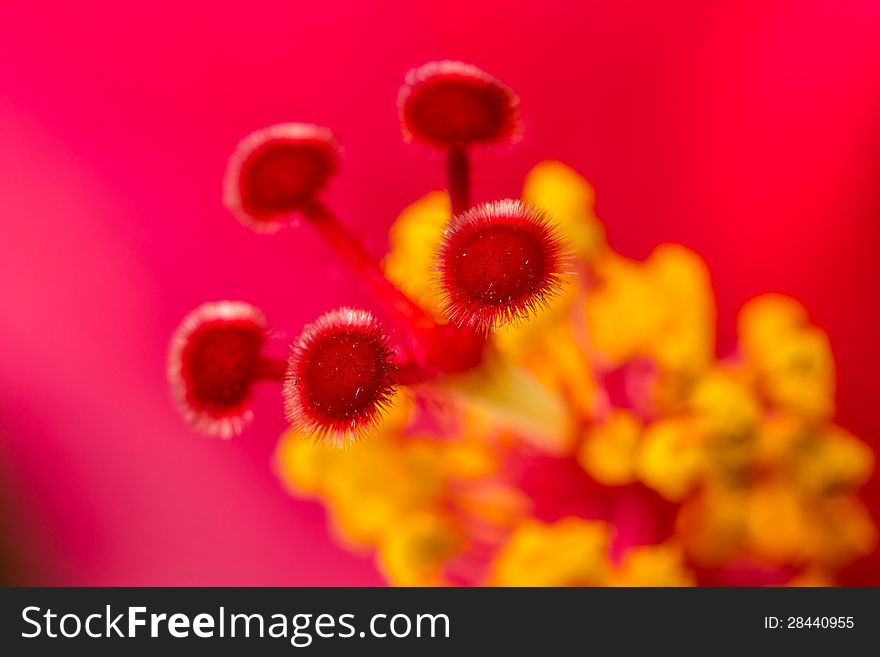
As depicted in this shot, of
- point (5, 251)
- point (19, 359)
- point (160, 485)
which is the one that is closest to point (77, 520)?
point (160, 485)

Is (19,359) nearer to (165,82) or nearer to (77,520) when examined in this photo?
(77,520)

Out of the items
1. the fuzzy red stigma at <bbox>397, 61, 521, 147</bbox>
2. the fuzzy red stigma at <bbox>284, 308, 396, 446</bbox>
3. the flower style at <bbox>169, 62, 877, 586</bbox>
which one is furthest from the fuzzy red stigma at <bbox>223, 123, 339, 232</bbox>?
the fuzzy red stigma at <bbox>284, 308, 396, 446</bbox>

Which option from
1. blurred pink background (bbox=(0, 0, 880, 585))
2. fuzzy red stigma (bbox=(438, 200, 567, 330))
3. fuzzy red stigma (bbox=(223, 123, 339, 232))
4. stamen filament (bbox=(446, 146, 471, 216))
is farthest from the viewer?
blurred pink background (bbox=(0, 0, 880, 585))

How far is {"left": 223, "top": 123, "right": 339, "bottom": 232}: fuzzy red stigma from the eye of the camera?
1.20 m

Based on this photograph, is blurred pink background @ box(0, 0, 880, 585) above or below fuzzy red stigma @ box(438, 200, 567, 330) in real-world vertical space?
above

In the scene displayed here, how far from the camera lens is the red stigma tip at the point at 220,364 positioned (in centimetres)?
111

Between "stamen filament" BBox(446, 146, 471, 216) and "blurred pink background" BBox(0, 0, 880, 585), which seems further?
"blurred pink background" BBox(0, 0, 880, 585)

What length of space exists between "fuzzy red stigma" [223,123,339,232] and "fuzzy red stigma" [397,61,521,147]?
0.10m

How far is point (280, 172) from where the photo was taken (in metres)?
1.21

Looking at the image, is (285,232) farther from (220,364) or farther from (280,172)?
(220,364)

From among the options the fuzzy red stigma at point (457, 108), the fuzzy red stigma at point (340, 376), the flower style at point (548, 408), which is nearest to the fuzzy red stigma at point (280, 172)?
the flower style at point (548, 408)

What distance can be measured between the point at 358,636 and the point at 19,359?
63 centimetres

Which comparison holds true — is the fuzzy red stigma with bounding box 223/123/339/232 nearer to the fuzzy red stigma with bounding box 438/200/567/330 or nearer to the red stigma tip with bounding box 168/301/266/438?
the red stigma tip with bounding box 168/301/266/438

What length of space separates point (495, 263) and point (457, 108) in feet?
0.71
